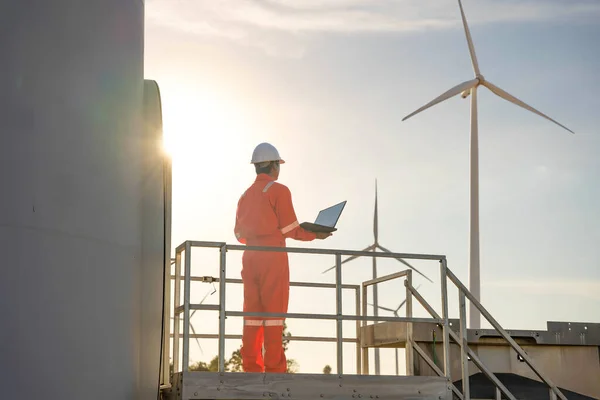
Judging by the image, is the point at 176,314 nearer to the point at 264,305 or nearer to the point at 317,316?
the point at 264,305

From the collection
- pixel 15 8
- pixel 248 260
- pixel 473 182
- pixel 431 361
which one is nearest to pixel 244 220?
pixel 248 260

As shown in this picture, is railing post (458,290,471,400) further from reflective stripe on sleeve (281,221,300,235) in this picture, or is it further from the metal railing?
reflective stripe on sleeve (281,221,300,235)

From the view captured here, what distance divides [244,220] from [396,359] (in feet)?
11.3

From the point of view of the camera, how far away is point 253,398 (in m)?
8.35

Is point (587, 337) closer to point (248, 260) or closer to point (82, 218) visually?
point (248, 260)

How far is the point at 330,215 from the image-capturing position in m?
9.45

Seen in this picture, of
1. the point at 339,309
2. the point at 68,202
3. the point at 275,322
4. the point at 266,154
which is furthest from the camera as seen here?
the point at 266,154

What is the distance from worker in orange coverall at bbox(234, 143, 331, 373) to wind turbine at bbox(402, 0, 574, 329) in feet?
40.6

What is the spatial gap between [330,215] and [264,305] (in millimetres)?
1135

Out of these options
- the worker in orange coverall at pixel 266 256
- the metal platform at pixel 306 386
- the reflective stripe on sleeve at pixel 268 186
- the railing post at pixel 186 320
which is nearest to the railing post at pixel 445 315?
the metal platform at pixel 306 386

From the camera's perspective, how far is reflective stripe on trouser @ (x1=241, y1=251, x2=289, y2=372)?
29.9 ft

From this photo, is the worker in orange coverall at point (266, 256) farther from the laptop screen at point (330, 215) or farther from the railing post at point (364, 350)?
the railing post at point (364, 350)

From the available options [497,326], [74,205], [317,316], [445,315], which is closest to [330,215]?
[317,316]

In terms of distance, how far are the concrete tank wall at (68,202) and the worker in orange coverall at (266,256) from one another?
171 cm
